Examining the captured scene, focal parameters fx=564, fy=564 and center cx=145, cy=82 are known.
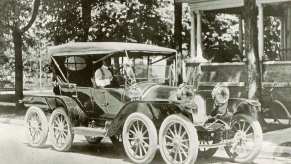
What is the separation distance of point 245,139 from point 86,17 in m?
13.9

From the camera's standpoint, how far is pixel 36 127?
12.0m

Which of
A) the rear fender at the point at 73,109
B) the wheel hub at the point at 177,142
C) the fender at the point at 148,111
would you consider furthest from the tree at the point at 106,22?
the wheel hub at the point at 177,142

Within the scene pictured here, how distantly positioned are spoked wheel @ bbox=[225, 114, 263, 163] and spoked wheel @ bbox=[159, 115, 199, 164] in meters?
1.11

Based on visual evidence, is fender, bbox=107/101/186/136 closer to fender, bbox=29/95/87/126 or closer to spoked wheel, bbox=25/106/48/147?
fender, bbox=29/95/87/126

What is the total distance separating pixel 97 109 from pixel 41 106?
1.51 m

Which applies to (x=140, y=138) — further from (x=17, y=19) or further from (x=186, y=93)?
(x=17, y=19)

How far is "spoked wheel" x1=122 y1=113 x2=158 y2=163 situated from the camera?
9234 mm

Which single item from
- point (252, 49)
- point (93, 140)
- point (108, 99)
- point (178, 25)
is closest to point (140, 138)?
point (108, 99)

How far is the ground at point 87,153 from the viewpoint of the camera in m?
9.93

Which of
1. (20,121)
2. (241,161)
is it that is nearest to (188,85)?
(241,161)

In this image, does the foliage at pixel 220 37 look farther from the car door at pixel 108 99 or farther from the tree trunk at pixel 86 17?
the car door at pixel 108 99

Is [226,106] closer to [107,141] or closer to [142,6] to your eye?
[107,141]

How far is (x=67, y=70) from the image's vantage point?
12.3 metres

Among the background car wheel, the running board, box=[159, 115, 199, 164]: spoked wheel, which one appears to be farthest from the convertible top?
box=[159, 115, 199, 164]: spoked wheel
